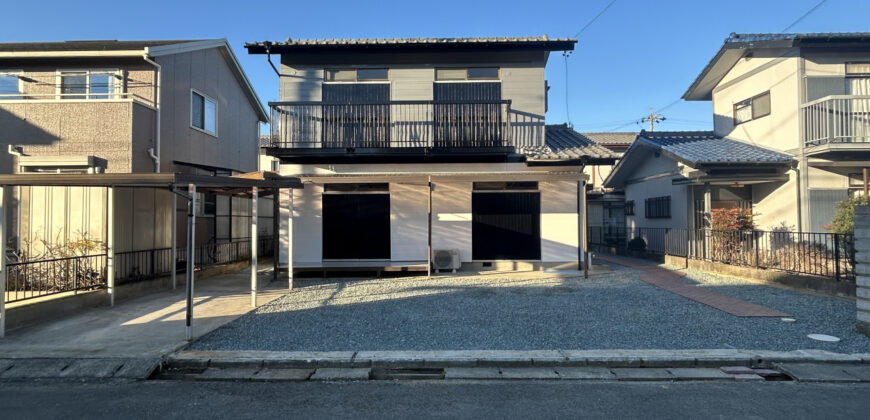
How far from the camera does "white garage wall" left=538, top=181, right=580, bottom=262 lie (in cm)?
1134

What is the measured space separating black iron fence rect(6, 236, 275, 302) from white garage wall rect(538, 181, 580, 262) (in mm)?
8996

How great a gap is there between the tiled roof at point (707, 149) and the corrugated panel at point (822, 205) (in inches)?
46.0

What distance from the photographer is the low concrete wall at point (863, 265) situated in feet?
18.6

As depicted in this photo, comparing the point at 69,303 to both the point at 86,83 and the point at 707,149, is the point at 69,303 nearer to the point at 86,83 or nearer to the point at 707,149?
the point at 86,83

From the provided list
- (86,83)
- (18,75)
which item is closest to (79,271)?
(86,83)

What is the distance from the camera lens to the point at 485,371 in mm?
4816

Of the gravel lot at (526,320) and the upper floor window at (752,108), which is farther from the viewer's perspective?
the upper floor window at (752,108)

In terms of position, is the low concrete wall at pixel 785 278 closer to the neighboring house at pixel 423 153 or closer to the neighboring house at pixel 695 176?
A: the neighboring house at pixel 695 176

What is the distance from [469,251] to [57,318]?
833cm

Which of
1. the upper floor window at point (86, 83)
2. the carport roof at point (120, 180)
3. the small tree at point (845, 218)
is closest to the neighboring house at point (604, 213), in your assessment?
the small tree at point (845, 218)

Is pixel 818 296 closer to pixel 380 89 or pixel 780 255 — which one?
pixel 780 255

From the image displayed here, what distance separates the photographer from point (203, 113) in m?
12.4

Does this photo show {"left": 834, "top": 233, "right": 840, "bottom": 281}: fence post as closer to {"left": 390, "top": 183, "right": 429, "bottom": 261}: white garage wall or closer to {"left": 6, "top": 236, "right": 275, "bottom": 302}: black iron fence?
{"left": 390, "top": 183, "right": 429, "bottom": 261}: white garage wall

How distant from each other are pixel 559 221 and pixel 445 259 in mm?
3203
